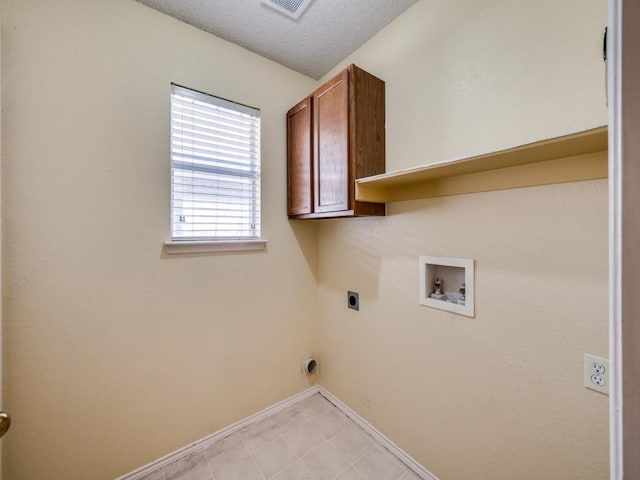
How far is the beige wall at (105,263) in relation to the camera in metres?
1.27

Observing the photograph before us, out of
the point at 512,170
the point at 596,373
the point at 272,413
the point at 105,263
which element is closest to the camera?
the point at 596,373

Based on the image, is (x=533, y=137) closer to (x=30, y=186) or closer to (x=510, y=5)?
(x=510, y=5)

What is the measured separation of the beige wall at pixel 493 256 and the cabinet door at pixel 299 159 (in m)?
0.48

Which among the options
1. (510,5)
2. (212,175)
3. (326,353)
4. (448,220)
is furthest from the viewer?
(326,353)

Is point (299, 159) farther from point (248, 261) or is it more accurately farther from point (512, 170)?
point (512, 170)

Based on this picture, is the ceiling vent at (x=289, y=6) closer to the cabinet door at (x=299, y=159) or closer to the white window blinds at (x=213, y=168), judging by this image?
the cabinet door at (x=299, y=159)

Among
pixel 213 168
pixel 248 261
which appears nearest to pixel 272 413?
pixel 248 261

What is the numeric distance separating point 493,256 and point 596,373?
1.70 feet

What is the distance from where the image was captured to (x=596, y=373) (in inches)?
37.7

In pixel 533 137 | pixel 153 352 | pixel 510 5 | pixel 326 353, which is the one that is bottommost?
pixel 326 353

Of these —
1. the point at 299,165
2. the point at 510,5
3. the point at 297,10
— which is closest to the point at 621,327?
the point at 510,5

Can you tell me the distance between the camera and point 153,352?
62.6 inches

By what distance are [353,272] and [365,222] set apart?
0.38 metres

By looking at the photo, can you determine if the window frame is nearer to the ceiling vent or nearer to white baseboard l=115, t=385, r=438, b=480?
the ceiling vent
